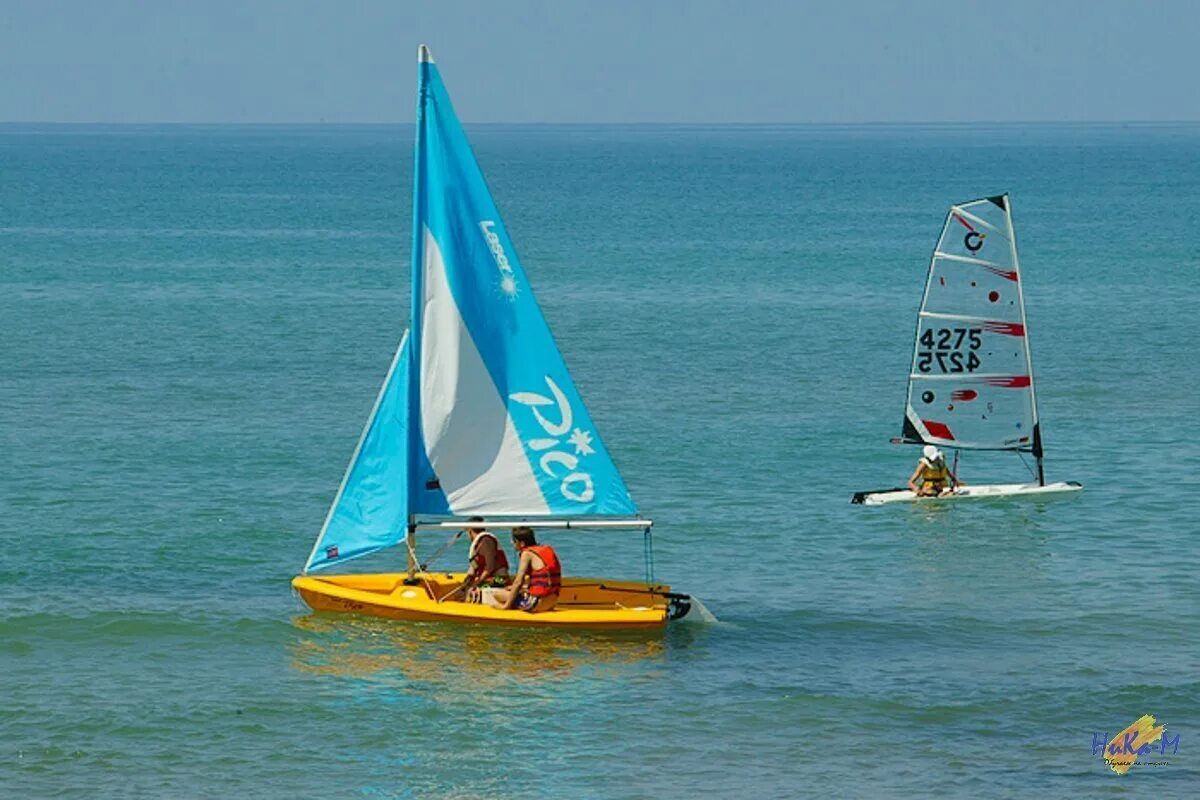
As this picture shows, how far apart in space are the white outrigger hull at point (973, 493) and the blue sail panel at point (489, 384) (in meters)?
12.3

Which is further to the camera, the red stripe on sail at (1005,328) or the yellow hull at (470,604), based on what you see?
the red stripe on sail at (1005,328)

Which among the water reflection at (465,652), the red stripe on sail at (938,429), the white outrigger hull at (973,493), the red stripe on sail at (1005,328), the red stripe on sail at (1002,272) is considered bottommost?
the water reflection at (465,652)

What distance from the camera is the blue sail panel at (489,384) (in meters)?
32.1

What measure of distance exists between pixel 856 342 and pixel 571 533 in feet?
101

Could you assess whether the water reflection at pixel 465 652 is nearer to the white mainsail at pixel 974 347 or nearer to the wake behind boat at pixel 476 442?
the wake behind boat at pixel 476 442

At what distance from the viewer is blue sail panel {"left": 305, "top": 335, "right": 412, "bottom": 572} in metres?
33.0

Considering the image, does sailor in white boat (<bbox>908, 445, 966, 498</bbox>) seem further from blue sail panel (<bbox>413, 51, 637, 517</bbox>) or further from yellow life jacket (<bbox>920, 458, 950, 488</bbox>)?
blue sail panel (<bbox>413, 51, 637, 517</bbox>)

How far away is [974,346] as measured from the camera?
4647 cm

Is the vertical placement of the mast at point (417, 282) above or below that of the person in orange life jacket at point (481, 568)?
above

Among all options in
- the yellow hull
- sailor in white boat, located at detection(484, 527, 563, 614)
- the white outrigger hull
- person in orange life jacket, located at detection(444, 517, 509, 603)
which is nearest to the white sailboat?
the white outrigger hull

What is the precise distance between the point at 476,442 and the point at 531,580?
7.74ft

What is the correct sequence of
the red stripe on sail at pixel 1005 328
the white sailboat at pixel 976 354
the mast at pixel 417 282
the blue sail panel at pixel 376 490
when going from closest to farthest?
the mast at pixel 417 282 → the blue sail panel at pixel 376 490 → the white sailboat at pixel 976 354 → the red stripe on sail at pixel 1005 328

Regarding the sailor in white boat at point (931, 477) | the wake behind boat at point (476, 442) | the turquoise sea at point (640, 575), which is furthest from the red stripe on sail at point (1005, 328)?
the wake behind boat at point (476, 442)

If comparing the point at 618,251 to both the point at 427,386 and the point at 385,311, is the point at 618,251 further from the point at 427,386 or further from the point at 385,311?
the point at 427,386
